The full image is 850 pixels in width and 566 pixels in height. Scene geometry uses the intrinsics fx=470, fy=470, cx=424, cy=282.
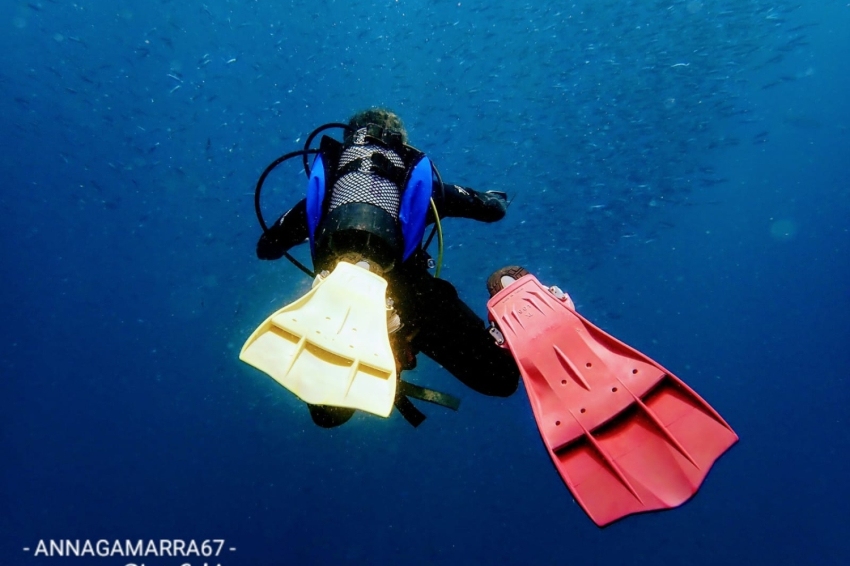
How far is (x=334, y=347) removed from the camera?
64.8 inches

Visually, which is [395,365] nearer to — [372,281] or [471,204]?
[372,281]

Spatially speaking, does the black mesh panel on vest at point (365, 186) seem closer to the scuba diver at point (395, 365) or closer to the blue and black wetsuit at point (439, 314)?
the scuba diver at point (395, 365)

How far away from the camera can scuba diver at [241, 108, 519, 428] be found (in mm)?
1646

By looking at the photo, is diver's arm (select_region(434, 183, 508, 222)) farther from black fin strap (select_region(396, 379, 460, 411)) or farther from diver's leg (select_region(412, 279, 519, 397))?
black fin strap (select_region(396, 379, 460, 411))

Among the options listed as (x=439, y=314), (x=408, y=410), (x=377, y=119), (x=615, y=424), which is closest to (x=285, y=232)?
(x=377, y=119)

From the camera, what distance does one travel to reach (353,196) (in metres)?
1.88

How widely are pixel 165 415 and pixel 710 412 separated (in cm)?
3360

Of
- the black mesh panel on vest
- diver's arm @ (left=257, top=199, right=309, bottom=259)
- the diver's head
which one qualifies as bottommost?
the black mesh panel on vest

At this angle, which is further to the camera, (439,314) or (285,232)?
(439,314)

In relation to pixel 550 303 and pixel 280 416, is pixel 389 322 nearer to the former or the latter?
pixel 550 303

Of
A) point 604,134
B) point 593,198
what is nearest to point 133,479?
point 593,198

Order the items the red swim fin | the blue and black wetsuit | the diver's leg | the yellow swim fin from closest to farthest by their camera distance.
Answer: the yellow swim fin → the red swim fin → the blue and black wetsuit → the diver's leg

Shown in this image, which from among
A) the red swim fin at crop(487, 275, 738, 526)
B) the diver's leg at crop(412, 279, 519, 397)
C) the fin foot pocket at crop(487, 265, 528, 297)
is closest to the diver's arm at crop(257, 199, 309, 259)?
the diver's leg at crop(412, 279, 519, 397)

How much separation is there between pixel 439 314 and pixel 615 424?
1137 millimetres
